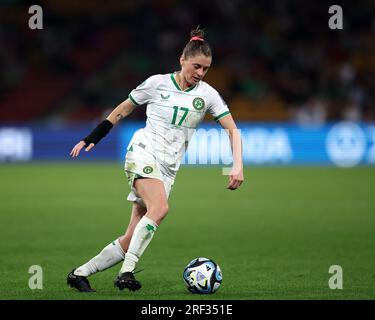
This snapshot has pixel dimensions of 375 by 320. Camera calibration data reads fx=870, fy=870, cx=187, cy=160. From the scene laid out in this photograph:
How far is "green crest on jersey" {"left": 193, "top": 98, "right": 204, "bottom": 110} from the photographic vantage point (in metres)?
7.34

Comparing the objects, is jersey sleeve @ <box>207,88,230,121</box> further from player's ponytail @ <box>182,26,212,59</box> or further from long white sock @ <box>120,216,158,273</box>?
long white sock @ <box>120,216,158,273</box>

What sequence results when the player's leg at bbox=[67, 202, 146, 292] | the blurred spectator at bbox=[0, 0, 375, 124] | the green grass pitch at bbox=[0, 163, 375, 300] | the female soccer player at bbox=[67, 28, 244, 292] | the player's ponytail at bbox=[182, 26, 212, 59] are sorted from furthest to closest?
the blurred spectator at bbox=[0, 0, 375, 124]
the green grass pitch at bbox=[0, 163, 375, 300]
the player's leg at bbox=[67, 202, 146, 292]
the female soccer player at bbox=[67, 28, 244, 292]
the player's ponytail at bbox=[182, 26, 212, 59]

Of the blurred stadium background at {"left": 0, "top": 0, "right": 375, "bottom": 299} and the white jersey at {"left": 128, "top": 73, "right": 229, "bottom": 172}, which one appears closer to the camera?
the white jersey at {"left": 128, "top": 73, "right": 229, "bottom": 172}

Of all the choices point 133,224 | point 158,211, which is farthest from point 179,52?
point 158,211

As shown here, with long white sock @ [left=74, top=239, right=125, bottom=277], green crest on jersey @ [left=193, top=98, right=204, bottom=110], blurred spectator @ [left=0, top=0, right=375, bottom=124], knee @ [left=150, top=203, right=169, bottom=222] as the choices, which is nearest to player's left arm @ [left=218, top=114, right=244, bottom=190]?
green crest on jersey @ [left=193, top=98, right=204, bottom=110]

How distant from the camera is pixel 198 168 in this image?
25.2 m

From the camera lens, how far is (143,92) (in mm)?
7414

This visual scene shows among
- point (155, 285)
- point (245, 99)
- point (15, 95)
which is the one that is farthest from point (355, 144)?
point (155, 285)

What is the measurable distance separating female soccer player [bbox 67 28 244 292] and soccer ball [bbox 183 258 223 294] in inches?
20.1

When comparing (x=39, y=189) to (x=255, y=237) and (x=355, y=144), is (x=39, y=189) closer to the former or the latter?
(x=255, y=237)

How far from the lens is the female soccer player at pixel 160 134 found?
7.21 m

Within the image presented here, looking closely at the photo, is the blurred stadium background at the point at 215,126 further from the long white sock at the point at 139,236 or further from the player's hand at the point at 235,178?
the player's hand at the point at 235,178

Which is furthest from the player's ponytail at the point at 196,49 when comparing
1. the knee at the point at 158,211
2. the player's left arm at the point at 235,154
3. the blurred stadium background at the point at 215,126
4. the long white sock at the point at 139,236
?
the blurred stadium background at the point at 215,126

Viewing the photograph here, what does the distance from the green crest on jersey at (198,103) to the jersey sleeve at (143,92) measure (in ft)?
1.24
